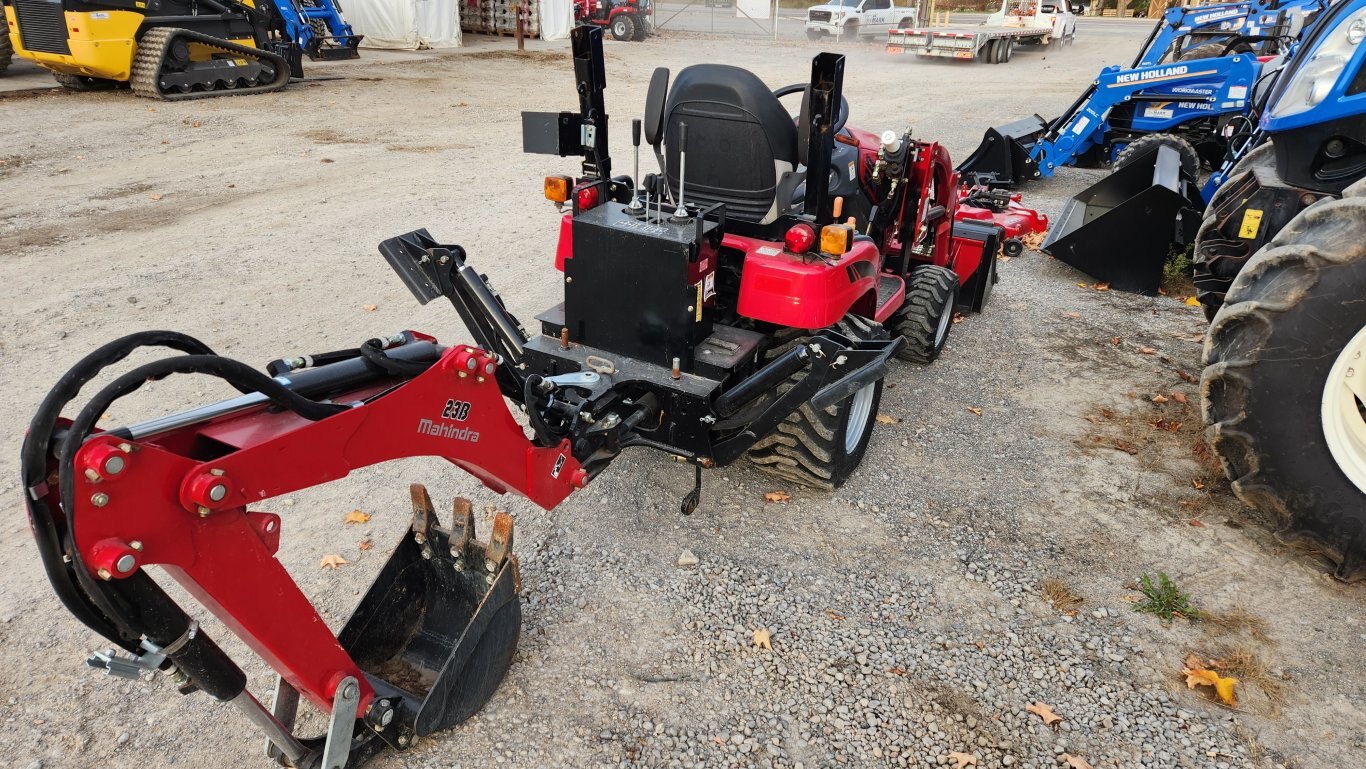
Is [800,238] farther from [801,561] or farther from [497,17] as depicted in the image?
[497,17]

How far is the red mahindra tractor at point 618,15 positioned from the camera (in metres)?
24.5

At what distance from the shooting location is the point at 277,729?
7.22ft

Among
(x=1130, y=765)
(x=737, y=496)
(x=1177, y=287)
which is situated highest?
(x=1177, y=287)

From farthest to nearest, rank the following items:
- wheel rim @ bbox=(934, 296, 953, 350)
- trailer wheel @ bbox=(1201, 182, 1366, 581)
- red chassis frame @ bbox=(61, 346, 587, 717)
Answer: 1. wheel rim @ bbox=(934, 296, 953, 350)
2. trailer wheel @ bbox=(1201, 182, 1366, 581)
3. red chassis frame @ bbox=(61, 346, 587, 717)

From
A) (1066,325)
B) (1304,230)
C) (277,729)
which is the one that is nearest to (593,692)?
(277,729)

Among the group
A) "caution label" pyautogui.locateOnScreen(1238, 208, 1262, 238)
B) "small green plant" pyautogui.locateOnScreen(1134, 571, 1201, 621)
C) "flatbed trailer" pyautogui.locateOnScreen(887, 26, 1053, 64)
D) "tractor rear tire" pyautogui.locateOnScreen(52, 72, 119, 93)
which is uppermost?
"flatbed trailer" pyautogui.locateOnScreen(887, 26, 1053, 64)

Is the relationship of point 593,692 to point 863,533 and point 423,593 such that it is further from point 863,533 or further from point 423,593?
point 863,533

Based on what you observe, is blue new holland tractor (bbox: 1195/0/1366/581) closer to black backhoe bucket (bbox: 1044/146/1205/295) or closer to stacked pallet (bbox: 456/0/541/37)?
black backhoe bucket (bbox: 1044/146/1205/295)

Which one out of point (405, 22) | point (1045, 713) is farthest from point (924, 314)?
point (405, 22)

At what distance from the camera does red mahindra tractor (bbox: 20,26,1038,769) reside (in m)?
1.82

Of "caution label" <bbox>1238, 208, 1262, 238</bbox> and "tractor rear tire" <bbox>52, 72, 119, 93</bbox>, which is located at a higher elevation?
"tractor rear tire" <bbox>52, 72, 119, 93</bbox>

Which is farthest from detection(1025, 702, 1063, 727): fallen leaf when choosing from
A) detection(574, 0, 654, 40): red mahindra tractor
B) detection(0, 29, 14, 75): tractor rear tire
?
detection(574, 0, 654, 40): red mahindra tractor

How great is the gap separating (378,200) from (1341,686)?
778cm

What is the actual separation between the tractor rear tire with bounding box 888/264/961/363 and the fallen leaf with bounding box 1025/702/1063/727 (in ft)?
8.96
